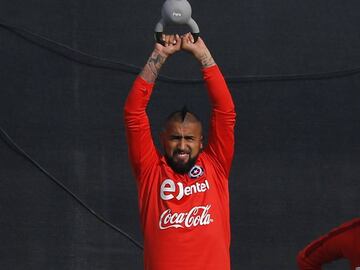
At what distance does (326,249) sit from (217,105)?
2.07 ft

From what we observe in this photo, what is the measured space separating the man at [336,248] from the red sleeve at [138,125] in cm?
66

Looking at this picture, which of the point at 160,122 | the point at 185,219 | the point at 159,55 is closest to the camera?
the point at 185,219

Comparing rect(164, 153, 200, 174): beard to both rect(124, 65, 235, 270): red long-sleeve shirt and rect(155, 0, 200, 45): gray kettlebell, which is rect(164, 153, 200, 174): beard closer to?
rect(124, 65, 235, 270): red long-sleeve shirt

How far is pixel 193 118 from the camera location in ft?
12.5

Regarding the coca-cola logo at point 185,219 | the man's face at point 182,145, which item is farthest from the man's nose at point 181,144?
the coca-cola logo at point 185,219

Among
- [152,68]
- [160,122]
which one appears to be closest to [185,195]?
[152,68]

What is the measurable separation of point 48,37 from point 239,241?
1.18 metres

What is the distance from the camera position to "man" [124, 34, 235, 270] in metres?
3.63

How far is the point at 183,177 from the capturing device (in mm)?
3719

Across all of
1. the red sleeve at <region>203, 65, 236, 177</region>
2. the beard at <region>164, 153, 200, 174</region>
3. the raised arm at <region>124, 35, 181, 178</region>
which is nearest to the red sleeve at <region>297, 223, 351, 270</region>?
the red sleeve at <region>203, 65, 236, 177</region>

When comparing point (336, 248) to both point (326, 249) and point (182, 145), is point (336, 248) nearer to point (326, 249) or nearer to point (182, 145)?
point (326, 249)

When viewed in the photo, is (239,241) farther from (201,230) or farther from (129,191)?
(201,230)

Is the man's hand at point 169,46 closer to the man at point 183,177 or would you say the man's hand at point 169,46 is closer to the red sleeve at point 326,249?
the man at point 183,177

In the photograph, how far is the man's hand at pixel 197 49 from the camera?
371cm
